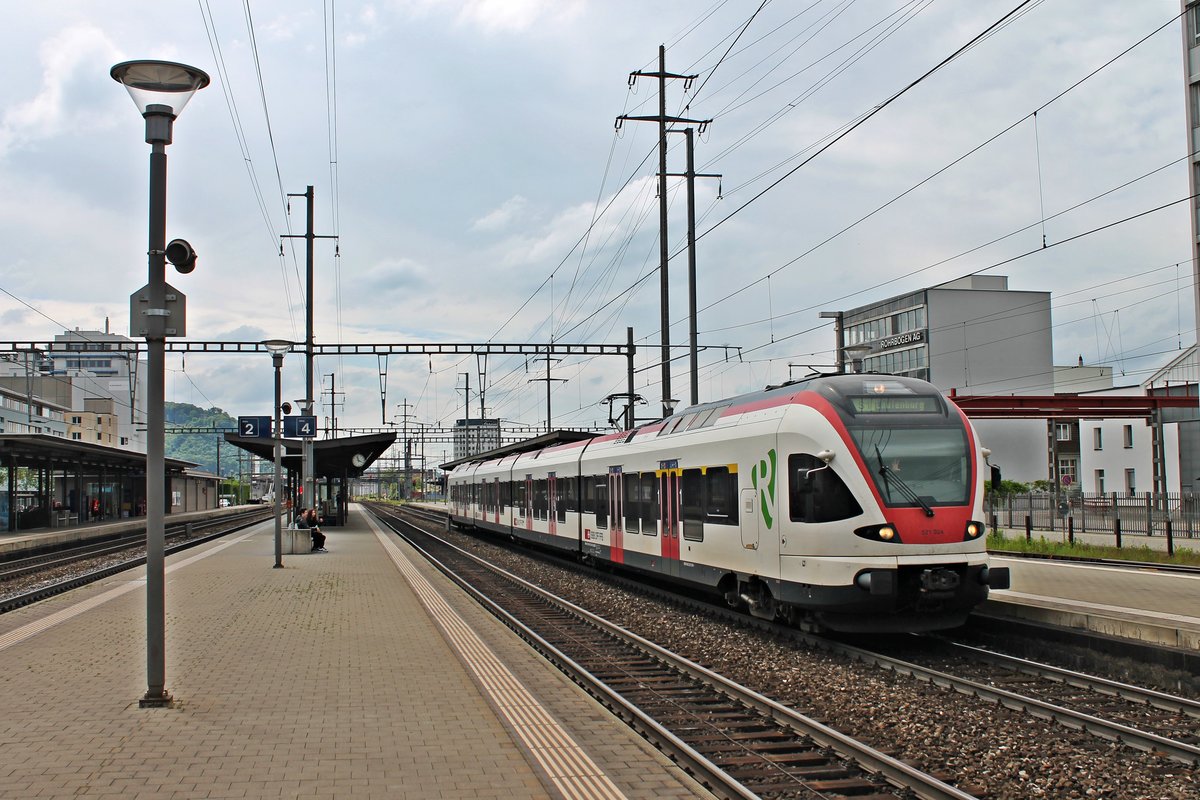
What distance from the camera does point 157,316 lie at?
8172 mm

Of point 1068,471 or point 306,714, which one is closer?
point 306,714

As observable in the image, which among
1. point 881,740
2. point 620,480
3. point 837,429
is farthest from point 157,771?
point 620,480

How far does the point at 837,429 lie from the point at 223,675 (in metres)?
6.78

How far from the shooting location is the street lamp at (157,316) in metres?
7.79

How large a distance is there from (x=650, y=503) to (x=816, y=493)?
20.5ft

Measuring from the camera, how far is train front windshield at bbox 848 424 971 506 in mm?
11250

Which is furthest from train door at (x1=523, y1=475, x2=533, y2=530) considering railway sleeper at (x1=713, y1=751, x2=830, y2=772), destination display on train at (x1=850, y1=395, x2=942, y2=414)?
railway sleeper at (x1=713, y1=751, x2=830, y2=772)

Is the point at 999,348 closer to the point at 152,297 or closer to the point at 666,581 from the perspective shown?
the point at 666,581

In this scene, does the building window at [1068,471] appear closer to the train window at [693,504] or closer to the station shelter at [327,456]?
the station shelter at [327,456]

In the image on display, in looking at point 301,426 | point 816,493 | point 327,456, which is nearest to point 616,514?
point 816,493

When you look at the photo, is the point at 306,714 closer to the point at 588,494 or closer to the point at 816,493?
the point at 816,493

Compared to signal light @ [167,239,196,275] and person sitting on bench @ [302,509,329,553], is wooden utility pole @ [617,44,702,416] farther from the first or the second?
signal light @ [167,239,196,275]

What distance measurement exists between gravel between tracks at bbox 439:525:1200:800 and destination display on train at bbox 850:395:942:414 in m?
2.80

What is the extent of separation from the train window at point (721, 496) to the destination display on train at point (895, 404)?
228 cm
